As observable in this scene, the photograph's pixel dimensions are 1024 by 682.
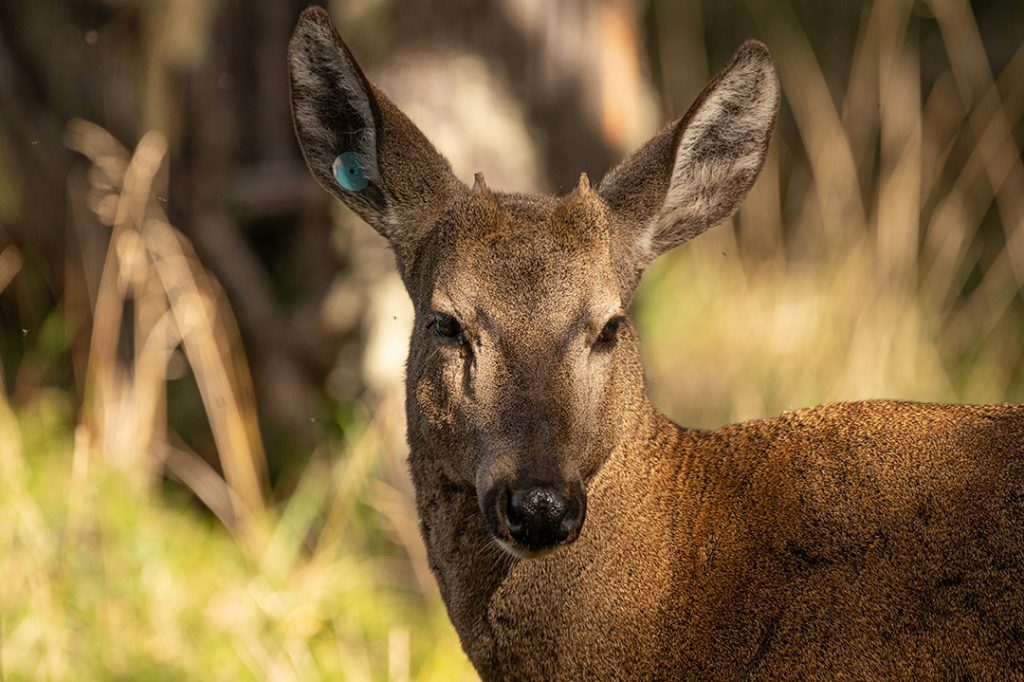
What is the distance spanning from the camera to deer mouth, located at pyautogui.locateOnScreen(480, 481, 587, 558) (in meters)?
3.68

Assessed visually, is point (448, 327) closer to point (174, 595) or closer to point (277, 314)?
point (174, 595)

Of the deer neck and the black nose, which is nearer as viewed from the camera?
the black nose

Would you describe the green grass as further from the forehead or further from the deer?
the forehead

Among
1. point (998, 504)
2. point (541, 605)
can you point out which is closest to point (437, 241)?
point (541, 605)

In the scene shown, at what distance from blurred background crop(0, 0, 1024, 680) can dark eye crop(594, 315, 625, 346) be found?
227cm

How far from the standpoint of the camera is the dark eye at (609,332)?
13.7ft

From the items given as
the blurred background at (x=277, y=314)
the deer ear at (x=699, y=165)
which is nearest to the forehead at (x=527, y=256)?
the deer ear at (x=699, y=165)

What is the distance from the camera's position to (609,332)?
419cm

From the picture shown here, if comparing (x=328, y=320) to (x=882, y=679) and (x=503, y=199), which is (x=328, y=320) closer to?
(x=503, y=199)

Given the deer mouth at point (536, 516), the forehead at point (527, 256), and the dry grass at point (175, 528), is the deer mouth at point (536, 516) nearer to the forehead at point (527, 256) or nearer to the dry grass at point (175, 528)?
the forehead at point (527, 256)

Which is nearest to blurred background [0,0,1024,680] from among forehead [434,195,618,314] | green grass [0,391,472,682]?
green grass [0,391,472,682]

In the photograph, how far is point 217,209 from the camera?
332 inches

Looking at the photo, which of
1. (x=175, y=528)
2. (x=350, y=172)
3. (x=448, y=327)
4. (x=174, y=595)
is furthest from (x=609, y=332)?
(x=175, y=528)

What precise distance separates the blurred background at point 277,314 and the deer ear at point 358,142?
6.63 feet
